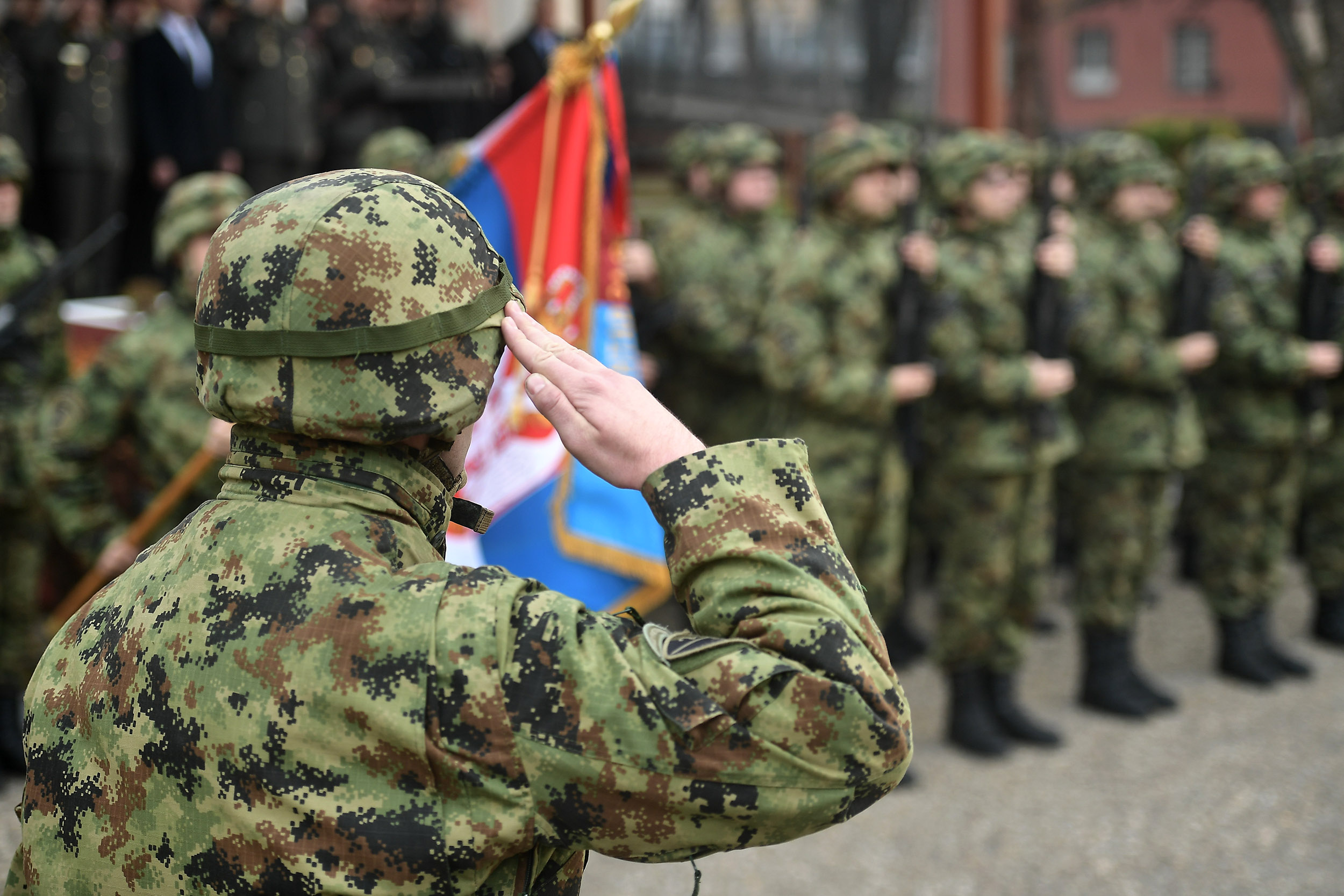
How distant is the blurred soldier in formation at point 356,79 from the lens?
7750 mm

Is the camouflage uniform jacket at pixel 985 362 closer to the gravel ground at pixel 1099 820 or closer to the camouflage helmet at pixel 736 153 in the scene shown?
the gravel ground at pixel 1099 820

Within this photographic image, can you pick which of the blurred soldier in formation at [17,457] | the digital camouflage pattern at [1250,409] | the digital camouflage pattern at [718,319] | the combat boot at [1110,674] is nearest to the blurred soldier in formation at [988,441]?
the combat boot at [1110,674]

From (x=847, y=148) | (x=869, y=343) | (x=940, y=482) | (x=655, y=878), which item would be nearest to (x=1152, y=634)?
(x=940, y=482)

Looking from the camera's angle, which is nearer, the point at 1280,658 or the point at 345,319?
the point at 345,319

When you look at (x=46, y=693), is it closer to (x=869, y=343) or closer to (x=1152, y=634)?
(x=869, y=343)

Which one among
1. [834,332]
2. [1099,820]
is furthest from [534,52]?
[1099,820]

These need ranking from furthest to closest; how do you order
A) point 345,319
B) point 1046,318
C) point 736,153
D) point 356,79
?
point 356,79 → point 736,153 → point 1046,318 → point 345,319

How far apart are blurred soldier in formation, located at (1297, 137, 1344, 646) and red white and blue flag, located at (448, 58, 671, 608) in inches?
146

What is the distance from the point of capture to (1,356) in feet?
14.3

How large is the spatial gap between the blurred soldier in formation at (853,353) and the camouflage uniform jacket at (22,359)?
2.66m

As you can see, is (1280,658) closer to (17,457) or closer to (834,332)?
(834,332)

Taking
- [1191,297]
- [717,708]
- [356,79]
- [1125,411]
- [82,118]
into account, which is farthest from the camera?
[356,79]

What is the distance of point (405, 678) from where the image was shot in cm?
110

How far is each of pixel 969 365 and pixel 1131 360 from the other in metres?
0.87
